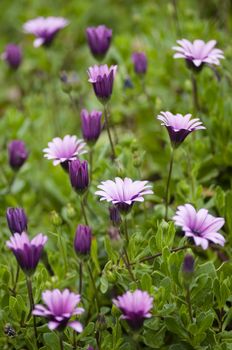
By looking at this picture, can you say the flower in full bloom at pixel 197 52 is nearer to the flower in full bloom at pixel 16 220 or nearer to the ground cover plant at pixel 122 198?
the ground cover plant at pixel 122 198

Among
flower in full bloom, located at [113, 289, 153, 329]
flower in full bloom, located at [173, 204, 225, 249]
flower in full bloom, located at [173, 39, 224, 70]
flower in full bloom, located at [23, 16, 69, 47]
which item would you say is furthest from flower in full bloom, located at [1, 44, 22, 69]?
flower in full bloom, located at [113, 289, 153, 329]

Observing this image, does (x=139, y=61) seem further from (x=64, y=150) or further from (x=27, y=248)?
(x=27, y=248)

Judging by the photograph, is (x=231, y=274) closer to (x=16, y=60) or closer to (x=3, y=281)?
(x=3, y=281)

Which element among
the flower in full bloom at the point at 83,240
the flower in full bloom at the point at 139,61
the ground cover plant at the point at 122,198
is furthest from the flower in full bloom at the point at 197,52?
the flower in full bloom at the point at 83,240

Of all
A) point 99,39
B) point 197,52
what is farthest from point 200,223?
point 99,39

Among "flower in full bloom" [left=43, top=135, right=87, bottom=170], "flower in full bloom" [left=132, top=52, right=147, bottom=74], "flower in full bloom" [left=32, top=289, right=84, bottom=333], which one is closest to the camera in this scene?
"flower in full bloom" [left=32, top=289, right=84, bottom=333]

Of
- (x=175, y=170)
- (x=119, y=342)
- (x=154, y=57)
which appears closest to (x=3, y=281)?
(x=119, y=342)

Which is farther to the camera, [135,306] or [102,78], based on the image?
[102,78]

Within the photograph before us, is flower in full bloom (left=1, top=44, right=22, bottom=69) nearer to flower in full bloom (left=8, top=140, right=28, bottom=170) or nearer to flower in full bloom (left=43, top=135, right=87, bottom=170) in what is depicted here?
flower in full bloom (left=8, top=140, right=28, bottom=170)
